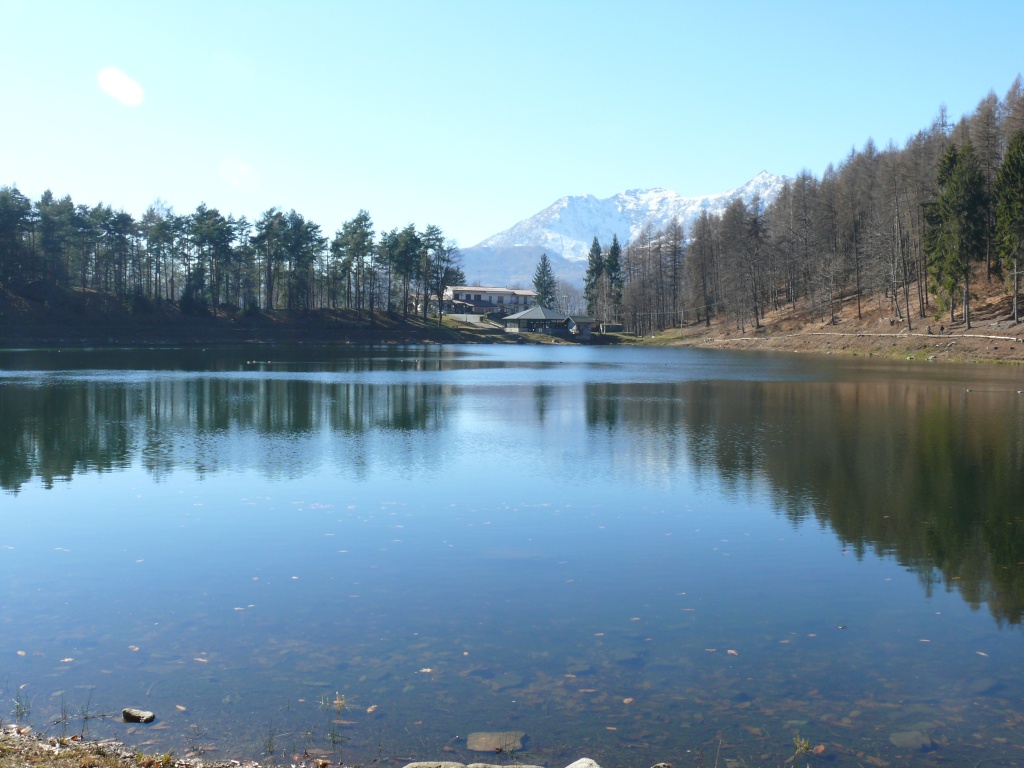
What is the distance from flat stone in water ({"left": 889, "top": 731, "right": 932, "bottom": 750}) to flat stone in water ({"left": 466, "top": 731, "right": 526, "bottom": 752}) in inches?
127

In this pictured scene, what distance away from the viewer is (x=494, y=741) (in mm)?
7215

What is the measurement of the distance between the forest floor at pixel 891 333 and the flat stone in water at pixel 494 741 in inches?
2248

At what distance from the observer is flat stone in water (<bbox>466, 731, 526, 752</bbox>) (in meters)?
7.09

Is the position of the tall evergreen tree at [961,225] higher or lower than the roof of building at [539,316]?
higher

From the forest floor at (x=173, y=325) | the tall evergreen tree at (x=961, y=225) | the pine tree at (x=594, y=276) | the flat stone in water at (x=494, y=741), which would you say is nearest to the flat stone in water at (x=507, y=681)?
the flat stone in water at (x=494, y=741)

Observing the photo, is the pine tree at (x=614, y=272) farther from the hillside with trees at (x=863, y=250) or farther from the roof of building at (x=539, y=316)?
the roof of building at (x=539, y=316)

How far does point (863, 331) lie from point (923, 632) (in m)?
74.4

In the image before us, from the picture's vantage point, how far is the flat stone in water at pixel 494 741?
709cm

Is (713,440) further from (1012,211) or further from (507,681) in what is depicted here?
(1012,211)

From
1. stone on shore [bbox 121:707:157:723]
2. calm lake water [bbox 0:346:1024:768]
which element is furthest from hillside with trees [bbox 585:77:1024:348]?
stone on shore [bbox 121:707:157:723]

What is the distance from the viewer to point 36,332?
84.5 m

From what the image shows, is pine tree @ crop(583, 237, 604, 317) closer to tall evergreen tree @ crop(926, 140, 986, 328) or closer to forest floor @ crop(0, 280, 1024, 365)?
forest floor @ crop(0, 280, 1024, 365)

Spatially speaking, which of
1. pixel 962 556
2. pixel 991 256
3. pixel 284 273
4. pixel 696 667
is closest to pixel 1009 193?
pixel 991 256

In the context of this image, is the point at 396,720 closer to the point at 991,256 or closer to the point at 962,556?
the point at 962,556
